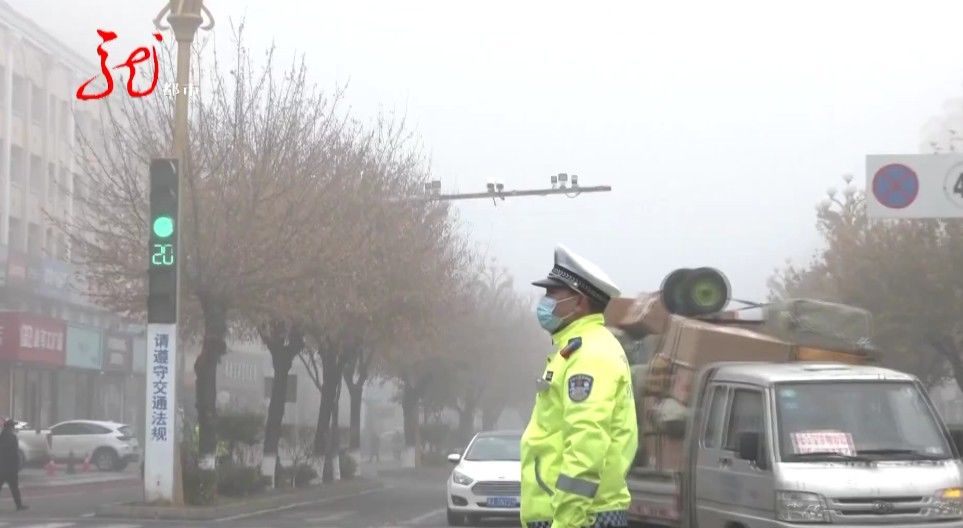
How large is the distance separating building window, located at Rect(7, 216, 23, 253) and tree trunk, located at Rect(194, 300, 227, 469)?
31.8 m

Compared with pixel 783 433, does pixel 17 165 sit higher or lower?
higher

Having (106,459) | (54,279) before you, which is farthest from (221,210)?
(54,279)

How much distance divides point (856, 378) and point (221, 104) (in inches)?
781

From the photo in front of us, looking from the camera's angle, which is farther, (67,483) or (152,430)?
(67,483)

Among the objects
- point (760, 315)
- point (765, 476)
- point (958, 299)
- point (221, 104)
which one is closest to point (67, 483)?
point (221, 104)

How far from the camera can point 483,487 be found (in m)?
23.6

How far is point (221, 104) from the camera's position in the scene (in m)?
30.1

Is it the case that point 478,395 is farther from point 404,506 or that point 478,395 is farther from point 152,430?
point 152,430

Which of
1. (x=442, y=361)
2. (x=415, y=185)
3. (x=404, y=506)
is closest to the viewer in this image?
(x=404, y=506)

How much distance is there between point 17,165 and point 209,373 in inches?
1295

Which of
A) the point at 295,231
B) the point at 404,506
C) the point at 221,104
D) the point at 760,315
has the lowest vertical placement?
the point at 404,506

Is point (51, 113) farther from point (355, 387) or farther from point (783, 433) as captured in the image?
point (783, 433)

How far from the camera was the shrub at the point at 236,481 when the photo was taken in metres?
30.3

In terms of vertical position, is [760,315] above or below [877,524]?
above
